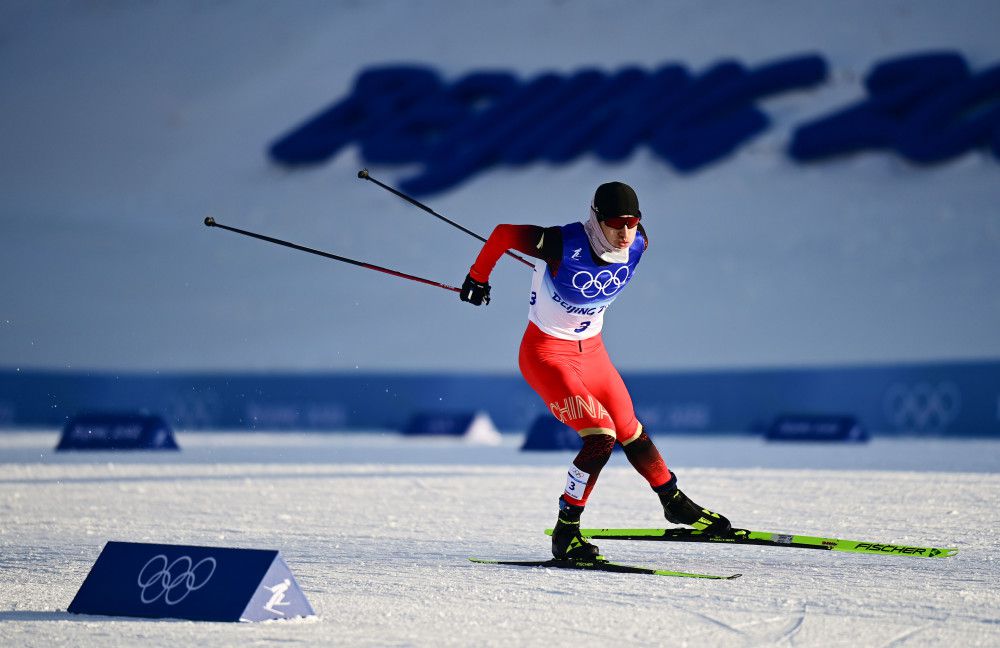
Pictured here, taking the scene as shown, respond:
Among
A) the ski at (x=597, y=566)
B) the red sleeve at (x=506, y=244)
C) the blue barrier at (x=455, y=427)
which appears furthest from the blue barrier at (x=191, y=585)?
the blue barrier at (x=455, y=427)

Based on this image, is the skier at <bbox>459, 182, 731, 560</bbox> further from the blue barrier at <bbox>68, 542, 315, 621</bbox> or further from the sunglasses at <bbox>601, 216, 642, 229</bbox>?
the blue barrier at <bbox>68, 542, 315, 621</bbox>

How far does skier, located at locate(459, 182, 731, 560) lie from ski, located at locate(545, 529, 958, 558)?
2.5 inches

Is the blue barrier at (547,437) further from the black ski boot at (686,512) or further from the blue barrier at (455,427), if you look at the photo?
the black ski boot at (686,512)

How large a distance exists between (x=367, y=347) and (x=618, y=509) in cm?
1724

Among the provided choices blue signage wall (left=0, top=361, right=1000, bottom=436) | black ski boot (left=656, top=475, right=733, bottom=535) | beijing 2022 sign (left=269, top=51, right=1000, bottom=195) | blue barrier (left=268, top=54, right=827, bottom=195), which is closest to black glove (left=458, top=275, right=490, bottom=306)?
black ski boot (left=656, top=475, right=733, bottom=535)

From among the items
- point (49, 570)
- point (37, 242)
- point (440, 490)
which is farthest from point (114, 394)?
point (49, 570)

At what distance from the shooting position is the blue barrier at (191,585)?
3725 millimetres

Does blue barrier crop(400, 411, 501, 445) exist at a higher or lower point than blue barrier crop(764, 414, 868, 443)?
lower

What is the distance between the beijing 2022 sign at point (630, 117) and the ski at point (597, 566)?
18.6 metres

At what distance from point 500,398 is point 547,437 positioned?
5.44m

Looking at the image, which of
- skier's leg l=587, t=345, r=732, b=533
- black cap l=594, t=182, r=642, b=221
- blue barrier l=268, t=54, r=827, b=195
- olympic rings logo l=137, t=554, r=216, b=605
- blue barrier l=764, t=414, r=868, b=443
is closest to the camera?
olympic rings logo l=137, t=554, r=216, b=605

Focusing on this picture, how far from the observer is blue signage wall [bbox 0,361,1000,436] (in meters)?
16.1

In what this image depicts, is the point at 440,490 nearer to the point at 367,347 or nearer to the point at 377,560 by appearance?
the point at 377,560

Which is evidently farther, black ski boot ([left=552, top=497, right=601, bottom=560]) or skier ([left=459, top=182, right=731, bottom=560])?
skier ([left=459, top=182, right=731, bottom=560])
